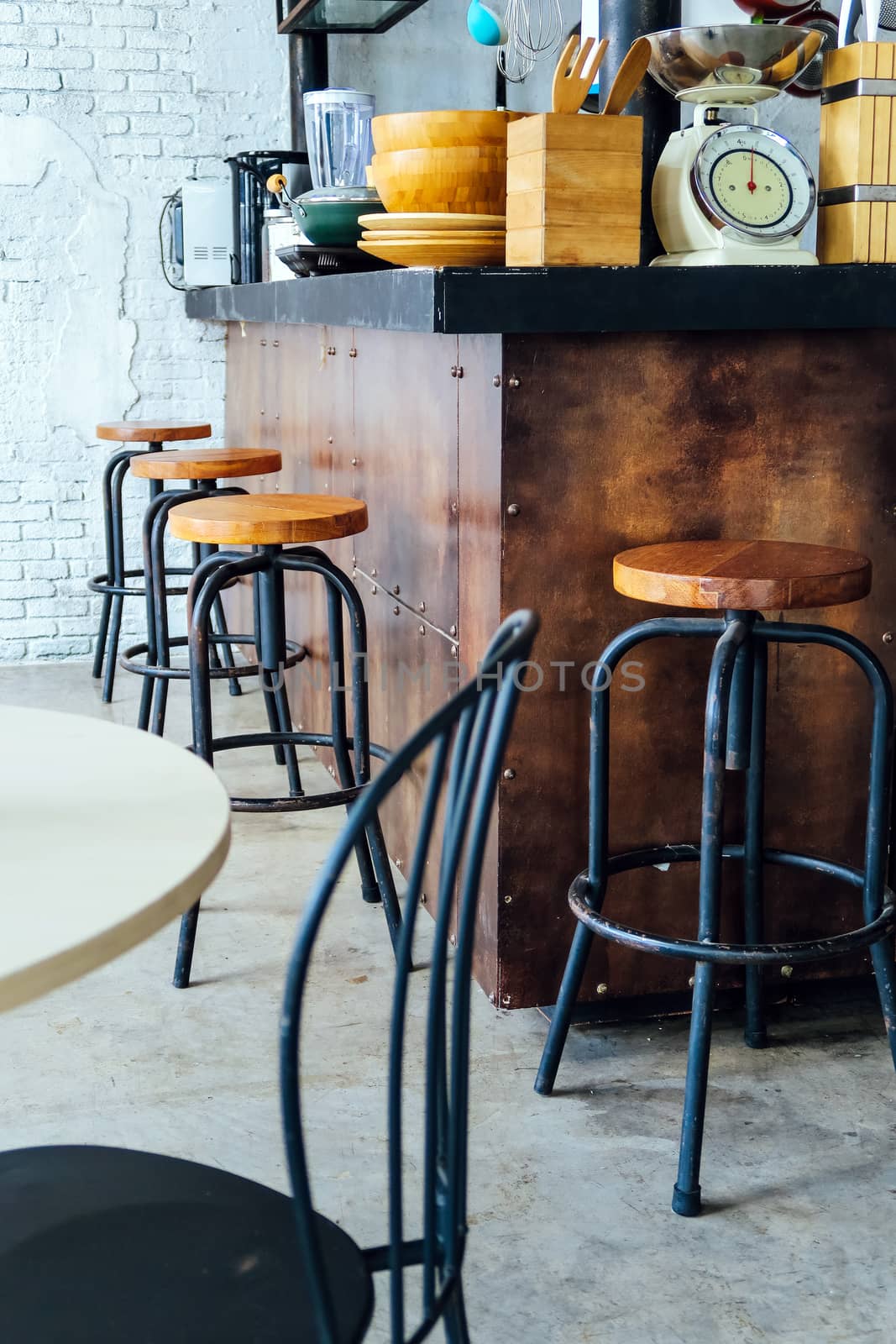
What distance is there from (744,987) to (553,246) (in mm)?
1249

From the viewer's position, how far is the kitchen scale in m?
2.06

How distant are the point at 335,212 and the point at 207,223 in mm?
2039

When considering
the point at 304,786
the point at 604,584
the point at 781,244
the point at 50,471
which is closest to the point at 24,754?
the point at 604,584

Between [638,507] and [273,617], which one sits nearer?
[638,507]

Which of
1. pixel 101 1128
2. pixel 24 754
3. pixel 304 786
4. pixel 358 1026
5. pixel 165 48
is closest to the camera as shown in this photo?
pixel 24 754

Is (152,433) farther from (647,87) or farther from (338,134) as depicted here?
(647,87)

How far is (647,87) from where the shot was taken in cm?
238

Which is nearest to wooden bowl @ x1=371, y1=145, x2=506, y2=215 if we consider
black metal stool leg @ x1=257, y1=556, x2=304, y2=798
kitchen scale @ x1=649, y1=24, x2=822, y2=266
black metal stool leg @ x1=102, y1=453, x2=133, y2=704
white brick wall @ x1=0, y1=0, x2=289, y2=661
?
kitchen scale @ x1=649, y1=24, x2=822, y2=266

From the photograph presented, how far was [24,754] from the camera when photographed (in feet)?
3.84

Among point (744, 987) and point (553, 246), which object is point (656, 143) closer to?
point (553, 246)

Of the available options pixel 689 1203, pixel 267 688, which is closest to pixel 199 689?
pixel 267 688

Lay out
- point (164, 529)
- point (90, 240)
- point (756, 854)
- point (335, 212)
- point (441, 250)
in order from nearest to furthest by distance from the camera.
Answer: point (756, 854) < point (441, 250) < point (335, 212) < point (164, 529) < point (90, 240)

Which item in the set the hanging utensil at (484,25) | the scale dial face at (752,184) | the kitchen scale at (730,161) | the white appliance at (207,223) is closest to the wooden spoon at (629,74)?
the kitchen scale at (730,161)

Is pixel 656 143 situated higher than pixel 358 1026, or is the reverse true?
pixel 656 143
